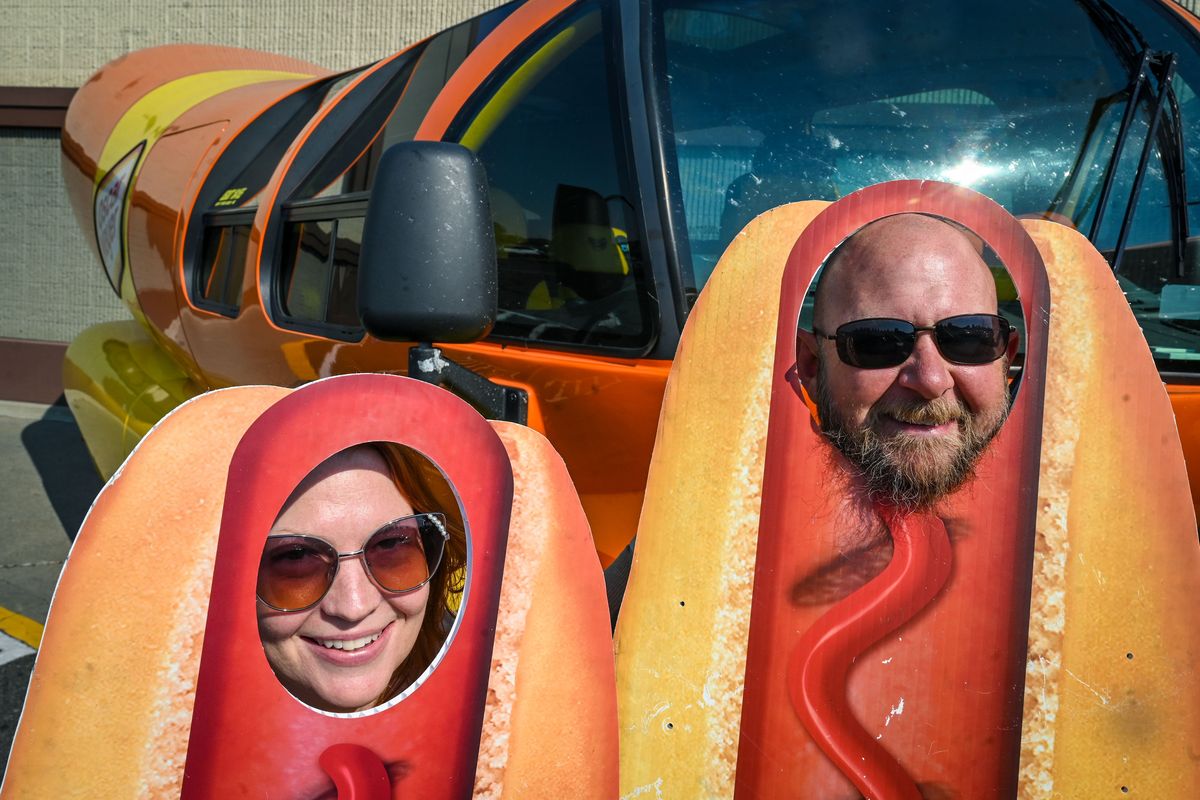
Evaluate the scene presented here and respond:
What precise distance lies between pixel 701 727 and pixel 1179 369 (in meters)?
0.97

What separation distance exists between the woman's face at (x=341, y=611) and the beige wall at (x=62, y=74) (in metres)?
6.20

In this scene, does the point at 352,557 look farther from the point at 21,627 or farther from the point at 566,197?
the point at 21,627

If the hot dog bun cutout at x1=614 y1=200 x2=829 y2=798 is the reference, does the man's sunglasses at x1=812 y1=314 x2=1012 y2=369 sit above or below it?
above

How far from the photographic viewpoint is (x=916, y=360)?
1.28 metres

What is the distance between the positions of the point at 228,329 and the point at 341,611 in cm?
208

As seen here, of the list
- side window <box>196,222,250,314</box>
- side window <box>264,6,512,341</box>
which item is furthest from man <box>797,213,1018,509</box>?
side window <box>196,222,250,314</box>

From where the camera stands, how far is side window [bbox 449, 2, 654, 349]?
182cm

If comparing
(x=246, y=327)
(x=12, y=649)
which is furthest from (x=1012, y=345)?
(x=12, y=649)

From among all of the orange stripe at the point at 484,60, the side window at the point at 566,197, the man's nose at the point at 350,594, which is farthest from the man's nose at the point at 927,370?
the orange stripe at the point at 484,60

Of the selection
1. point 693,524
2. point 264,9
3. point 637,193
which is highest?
point 264,9

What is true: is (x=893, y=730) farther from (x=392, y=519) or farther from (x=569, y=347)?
(x=569, y=347)

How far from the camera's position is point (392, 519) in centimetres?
116

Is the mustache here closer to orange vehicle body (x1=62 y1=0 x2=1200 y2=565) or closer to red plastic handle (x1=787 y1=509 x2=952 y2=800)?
red plastic handle (x1=787 y1=509 x2=952 y2=800)

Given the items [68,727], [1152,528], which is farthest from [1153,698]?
[68,727]
